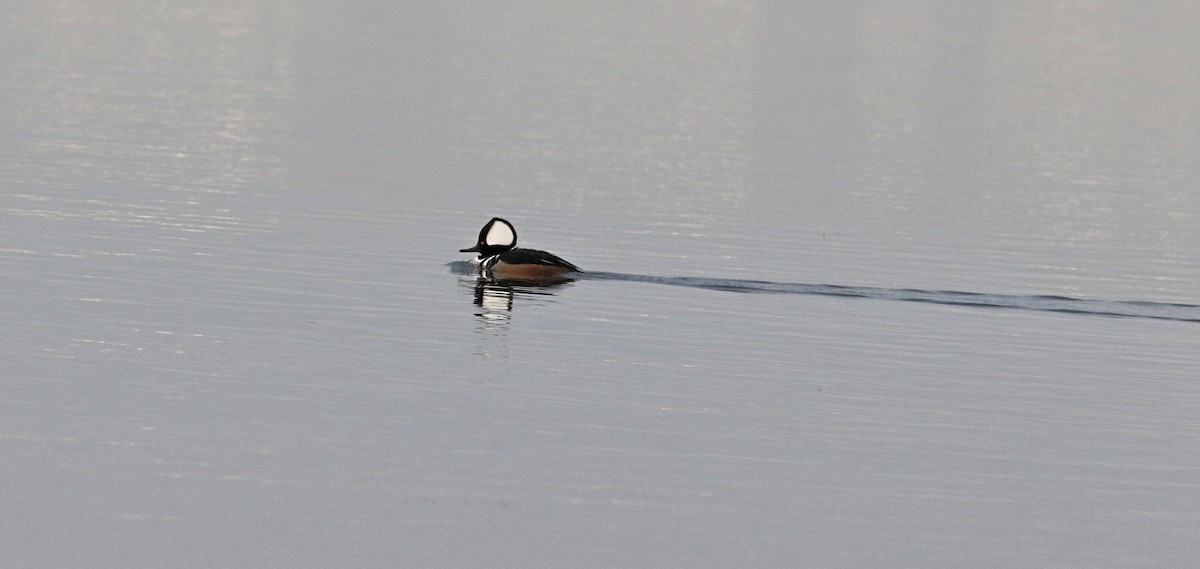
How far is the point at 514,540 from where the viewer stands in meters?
13.7

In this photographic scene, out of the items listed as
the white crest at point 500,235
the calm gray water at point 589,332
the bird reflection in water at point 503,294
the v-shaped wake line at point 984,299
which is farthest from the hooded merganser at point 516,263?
the v-shaped wake line at point 984,299

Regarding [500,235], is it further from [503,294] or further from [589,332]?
[589,332]

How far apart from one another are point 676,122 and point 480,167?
1068 cm

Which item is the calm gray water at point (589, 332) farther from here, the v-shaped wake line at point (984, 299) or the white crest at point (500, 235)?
the white crest at point (500, 235)

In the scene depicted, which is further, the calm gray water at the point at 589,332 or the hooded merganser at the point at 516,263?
the hooded merganser at the point at 516,263

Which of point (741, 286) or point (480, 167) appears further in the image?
point (480, 167)

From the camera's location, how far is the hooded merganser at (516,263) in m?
26.2

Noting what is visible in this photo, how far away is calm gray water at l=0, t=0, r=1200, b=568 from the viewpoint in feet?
46.7

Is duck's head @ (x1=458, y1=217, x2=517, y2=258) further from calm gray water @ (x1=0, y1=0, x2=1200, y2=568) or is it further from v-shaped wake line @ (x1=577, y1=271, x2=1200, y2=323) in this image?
v-shaped wake line @ (x1=577, y1=271, x2=1200, y2=323)

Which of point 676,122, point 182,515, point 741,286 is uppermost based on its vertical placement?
point 676,122

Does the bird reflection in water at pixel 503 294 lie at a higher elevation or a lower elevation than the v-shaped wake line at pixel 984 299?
lower

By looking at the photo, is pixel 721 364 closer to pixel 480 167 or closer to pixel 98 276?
pixel 98 276

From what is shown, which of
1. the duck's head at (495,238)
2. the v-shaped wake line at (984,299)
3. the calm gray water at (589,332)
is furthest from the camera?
the duck's head at (495,238)

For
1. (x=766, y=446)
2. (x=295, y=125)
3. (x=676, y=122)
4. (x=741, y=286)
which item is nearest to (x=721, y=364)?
(x=766, y=446)
